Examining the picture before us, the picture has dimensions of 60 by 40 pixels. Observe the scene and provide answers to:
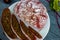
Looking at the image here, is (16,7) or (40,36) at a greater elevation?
(16,7)

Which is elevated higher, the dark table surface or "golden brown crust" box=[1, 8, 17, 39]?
"golden brown crust" box=[1, 8, 17, 39]

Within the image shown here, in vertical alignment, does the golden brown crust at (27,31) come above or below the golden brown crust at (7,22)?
below

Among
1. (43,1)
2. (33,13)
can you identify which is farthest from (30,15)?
(43,1)

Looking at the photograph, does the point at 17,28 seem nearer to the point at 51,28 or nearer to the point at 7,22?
the point at 7,22

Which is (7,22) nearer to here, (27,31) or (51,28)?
(27,31)

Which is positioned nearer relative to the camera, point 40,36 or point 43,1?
point 40,36

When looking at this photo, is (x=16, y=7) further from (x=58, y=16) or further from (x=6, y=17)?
(x=58, y=16)

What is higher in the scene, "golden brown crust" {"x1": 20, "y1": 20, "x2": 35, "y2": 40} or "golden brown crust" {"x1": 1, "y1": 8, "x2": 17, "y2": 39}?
"golden brown crust" {"x1": 1, "y1": 8, "x2": 17, "y2": 39}

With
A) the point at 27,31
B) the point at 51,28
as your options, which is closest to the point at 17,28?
the point at 27,31
